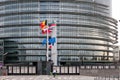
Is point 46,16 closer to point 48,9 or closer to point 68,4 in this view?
point 48,9

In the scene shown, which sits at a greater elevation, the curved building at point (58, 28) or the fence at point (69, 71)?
the curved building at point (58, 28)

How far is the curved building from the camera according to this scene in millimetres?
146500

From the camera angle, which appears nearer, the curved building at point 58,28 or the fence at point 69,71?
the fence at point 69,71

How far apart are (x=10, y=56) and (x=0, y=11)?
25060 mm

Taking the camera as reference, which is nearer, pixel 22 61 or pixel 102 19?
pixel 22 61

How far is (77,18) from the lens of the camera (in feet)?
495

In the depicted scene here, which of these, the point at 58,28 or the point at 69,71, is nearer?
the point at 69,71

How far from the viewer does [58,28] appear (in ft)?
483

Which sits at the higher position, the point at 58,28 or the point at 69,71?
the point at 58,28

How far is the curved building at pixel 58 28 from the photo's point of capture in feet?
481

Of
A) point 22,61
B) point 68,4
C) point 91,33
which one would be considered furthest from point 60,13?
point 22,61

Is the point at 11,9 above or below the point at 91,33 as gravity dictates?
above

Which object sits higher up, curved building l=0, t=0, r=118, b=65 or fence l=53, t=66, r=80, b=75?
curved building l=0, t=0, r=118, b=65

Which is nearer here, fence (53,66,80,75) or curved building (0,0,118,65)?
fence (53,66,80,75)
